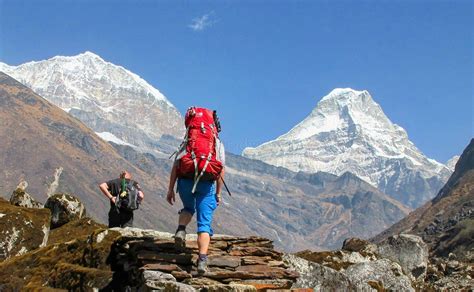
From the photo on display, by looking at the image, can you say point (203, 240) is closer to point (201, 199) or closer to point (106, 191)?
point (201, 199)

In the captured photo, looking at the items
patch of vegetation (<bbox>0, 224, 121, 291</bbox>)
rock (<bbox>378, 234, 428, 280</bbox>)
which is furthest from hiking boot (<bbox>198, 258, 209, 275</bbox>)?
rock (<bbox>378, 234, 428, 280</bbox>)

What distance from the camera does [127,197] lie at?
17922 millimetres

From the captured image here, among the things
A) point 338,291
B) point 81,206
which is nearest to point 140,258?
point 338,291

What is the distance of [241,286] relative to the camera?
37.5 feet

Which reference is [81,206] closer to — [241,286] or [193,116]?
[193,116]

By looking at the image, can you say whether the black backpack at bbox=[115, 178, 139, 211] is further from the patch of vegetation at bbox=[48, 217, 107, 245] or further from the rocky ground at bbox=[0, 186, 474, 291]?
the patch of vegetation at bbox=[48, 217, 107, 245]

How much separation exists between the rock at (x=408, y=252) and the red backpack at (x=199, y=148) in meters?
26.5

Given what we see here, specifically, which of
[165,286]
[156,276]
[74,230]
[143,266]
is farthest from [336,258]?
[165,286]

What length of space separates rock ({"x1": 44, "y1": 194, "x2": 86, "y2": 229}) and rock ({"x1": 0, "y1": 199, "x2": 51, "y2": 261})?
12.8ft

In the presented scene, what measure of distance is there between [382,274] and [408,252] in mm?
15882

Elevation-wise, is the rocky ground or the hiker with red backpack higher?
the hiker with red backpack

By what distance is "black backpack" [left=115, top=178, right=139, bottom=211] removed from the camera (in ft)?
58.2

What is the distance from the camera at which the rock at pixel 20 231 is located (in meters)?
17.5

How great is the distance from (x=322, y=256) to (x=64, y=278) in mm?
13087
